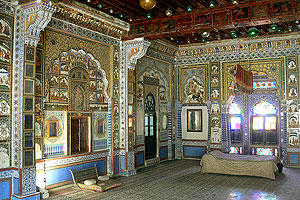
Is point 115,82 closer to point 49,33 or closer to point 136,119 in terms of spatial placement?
point 136,119

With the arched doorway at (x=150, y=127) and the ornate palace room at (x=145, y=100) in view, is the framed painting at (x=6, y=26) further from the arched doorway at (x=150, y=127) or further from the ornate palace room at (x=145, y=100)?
the arched doorway at (x=150, y=127)

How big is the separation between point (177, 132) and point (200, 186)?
4812 mm

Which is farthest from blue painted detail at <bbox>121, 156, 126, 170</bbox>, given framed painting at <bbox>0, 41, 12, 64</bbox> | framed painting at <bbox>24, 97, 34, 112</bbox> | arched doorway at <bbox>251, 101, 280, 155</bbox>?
arched doorway at <bbox>251, 101, 280, 155</bbox>

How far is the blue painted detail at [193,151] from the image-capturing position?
12158mm

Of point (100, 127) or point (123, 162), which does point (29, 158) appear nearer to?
point (100, 127)

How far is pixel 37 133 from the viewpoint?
6.89 metres

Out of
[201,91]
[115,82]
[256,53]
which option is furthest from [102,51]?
[256,53]

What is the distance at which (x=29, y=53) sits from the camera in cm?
644

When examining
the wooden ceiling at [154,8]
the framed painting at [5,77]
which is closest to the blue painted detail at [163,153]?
the wooden ceiling at [154,8]

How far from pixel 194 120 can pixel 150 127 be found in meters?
2.18

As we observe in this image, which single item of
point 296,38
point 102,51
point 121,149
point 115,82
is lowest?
point 121,149

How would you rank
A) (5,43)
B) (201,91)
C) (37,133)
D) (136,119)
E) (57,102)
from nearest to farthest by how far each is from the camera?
(5,43), (37,133), (57,102), (136,119), (201,91)

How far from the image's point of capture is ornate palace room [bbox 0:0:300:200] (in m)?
6.38

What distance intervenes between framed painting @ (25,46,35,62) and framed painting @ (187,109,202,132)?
7347 millimetres
